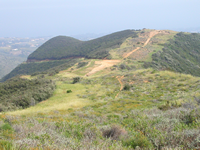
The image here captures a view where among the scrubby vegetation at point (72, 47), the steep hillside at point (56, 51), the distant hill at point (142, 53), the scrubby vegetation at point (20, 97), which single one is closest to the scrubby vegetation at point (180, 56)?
the distant hill at point (142, 53)

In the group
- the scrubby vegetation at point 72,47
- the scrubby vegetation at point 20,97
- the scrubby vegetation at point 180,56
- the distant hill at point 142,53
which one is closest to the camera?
the scrubby vegetation at point 20,97

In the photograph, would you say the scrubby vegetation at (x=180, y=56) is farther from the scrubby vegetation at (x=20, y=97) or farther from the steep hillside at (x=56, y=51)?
the steep hillside at (x=56, y=51)

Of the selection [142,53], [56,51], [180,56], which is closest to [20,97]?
[142,53]

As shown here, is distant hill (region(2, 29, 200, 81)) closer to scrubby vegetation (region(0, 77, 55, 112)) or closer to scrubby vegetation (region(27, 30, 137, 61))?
scrubby vegetation (region(27, 30, 137, 61))

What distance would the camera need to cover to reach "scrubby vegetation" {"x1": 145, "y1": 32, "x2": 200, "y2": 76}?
3469cm

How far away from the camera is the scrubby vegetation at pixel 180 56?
34.7 m

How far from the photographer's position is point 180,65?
3712 cm

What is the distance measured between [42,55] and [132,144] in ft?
306

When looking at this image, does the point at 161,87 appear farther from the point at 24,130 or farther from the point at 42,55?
the point at 42,55

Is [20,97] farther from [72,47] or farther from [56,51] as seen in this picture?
[72,47]

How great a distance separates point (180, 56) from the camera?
4450 cm

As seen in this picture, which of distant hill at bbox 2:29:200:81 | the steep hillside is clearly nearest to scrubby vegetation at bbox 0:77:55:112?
distant hill at bbox 2:29:200:81

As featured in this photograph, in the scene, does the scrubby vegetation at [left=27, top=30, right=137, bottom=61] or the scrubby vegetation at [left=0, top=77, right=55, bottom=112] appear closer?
the scrubby vegetation at [left=0, top=77, right=55, bottom=112]

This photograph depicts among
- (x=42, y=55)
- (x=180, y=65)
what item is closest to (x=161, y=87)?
(x=180, y=65)
